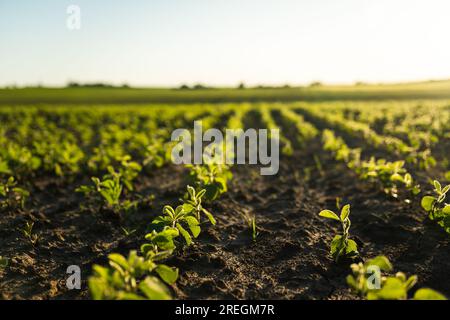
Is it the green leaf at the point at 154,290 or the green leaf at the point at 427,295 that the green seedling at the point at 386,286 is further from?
the green leaf at the point at 154,290

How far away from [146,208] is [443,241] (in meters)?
3.11

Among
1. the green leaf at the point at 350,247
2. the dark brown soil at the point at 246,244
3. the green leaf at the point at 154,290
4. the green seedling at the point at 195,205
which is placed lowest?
the dark brown soil at the point at 246,244

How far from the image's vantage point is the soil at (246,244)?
2961mm

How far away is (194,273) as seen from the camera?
10.3ft

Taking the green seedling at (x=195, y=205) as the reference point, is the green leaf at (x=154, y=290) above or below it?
below

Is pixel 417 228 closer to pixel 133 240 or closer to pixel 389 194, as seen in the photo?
pixel 389 194

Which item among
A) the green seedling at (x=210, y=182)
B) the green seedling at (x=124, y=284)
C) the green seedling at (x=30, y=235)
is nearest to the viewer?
the green seedling at (x=124, y=284)

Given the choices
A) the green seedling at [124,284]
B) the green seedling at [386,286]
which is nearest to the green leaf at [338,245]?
the green seedling at [386,286]

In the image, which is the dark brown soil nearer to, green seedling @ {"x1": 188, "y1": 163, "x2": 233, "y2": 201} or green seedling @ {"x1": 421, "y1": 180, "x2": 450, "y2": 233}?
green seedling @ {"x1": 421, "y1": 180, "x2": 450, "y2": 233}

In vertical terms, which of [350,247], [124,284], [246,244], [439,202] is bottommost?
[246,244]

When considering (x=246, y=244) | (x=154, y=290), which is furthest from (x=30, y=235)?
(x=154, y=290)

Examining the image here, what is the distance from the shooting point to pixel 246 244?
3.74 metres

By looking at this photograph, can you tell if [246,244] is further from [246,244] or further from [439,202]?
[439,202]

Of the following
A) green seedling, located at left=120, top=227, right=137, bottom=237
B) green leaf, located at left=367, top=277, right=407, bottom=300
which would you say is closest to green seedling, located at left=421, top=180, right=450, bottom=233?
green leaf, located at left=367, top=277, right=407, bottom=300
